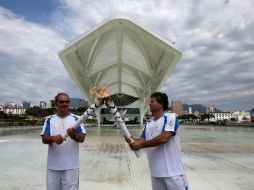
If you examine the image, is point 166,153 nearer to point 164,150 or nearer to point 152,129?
point 164,150

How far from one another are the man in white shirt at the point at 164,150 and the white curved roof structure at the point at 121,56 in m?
34.0

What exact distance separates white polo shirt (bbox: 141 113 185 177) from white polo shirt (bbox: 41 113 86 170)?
0.84 metres

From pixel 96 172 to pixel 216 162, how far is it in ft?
11.3

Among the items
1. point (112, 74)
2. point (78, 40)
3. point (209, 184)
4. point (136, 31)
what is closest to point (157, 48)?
point (136, 31)

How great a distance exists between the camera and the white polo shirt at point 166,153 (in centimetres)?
330

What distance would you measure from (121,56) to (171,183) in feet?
151

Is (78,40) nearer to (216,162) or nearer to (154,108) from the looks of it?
(216,162)

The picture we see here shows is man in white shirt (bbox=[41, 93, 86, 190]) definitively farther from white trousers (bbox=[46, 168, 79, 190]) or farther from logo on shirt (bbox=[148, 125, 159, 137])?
logo on shirt (bbox=[148, 125, 159, 137])

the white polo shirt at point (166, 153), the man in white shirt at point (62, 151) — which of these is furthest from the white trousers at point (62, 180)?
the white polo shirt at point (166, 153)

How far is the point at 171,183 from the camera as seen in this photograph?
129 inches

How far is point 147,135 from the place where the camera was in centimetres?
353

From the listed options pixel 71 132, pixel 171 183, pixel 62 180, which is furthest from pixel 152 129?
pixel 62 180

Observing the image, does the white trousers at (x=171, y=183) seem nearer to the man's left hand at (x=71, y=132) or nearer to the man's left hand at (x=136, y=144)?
the man's left hand at (x=136, y=144)

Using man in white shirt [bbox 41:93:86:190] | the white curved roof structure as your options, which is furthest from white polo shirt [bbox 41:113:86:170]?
the white curved roof structure
